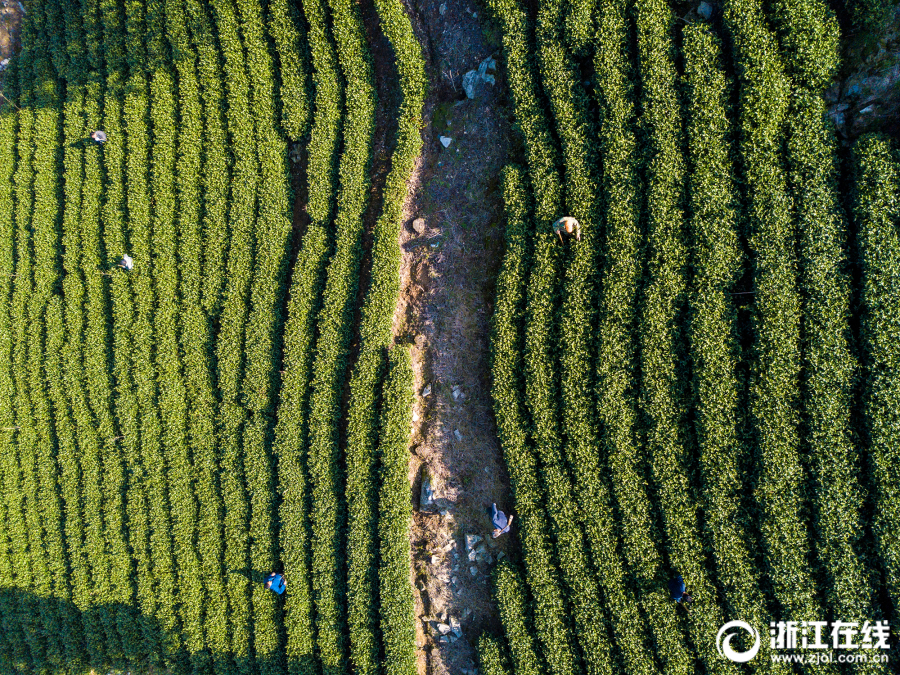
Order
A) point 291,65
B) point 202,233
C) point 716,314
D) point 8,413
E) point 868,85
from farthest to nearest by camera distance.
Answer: point 8,413 → point 202,233 → point 291,65 → point 716,314 → point 868,85

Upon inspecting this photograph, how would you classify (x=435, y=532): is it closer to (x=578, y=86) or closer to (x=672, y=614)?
(x=672, y=614)

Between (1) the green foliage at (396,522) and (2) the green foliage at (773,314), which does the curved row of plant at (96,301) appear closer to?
(1) the green foliage at (396,522)

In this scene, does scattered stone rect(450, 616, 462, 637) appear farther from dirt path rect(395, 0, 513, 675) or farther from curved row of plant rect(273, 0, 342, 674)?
curved row of plant rect(273, 0, 342, 674)

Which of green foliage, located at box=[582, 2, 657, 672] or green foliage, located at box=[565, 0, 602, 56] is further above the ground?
green foliage, located at box=[565, 0, 602, 56]

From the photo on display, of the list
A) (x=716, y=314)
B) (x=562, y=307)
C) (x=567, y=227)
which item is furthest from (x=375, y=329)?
(x=716, y=314)

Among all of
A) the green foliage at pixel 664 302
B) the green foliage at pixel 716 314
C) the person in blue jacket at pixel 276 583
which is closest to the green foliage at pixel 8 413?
the person in blue jacket at pixel 276 583

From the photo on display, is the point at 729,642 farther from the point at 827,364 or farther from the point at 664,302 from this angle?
the point at 664,302

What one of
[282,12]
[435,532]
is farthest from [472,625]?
[282,12]

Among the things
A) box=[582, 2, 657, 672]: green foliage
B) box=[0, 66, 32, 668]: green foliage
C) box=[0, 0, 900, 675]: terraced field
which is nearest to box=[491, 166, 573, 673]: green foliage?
box=[0, 0, 900, 675]: terraced field
